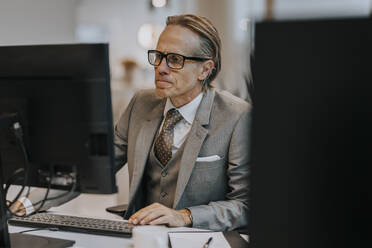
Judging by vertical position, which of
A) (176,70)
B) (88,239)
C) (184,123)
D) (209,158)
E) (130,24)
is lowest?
(88,239)

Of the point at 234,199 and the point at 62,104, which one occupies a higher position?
the point at 62,104

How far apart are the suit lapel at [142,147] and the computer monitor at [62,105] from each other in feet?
1.76

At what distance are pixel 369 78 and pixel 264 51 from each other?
150 mm

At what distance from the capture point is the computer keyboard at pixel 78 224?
4.07ft

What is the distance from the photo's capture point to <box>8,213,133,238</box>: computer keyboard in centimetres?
124

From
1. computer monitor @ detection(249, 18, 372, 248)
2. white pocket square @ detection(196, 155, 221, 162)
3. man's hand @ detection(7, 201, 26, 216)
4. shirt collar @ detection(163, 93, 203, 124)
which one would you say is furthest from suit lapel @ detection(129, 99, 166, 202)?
computer monitor @ detection(249, 18, 372, 248)

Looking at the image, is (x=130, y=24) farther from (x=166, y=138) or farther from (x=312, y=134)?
(x=312, y=134)

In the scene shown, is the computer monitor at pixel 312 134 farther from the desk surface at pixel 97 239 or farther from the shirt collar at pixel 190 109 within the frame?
the shirt collar at pixel 190 109

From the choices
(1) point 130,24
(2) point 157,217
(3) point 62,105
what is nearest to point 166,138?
(2) point 157,217

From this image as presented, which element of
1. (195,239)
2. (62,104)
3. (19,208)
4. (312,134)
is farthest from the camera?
(19,208)

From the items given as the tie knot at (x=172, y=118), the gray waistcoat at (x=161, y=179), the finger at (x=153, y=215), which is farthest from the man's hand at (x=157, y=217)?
the tie knot at (x=172, y=118)

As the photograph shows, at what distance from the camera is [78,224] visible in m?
1.29

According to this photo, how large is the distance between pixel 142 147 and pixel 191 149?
220 millimetres

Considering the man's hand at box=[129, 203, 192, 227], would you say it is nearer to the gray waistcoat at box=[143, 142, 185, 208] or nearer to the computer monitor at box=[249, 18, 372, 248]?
the gray waistcoat at box=[143, 142, 185, 208]
